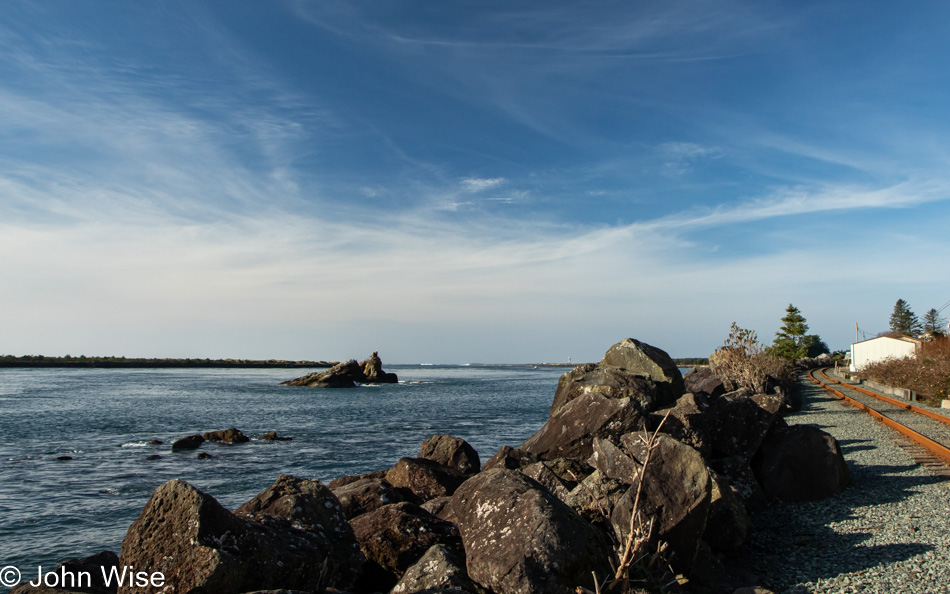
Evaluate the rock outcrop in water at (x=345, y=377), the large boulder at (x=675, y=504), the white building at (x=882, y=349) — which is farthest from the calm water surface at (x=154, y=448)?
the white building at (x=882, y=349)

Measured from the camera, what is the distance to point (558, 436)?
14.0 metres

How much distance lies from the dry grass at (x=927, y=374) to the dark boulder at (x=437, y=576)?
102 feet

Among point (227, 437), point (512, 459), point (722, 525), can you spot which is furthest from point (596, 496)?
point (227, 437)

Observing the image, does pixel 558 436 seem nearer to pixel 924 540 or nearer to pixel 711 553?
pixel 711 553

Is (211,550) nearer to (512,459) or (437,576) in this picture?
(437,576)

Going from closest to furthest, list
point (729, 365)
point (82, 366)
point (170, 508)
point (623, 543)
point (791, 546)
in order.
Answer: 1. point (170, 508)
2. point (623, 543)
3. point (791, 546)
4. point (729, 365)
5. point (82, 366)

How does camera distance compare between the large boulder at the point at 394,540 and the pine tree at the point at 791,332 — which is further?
the pine tree at the point at 791,332

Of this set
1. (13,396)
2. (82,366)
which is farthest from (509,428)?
(82,366)

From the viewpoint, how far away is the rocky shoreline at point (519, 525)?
6.20 metres

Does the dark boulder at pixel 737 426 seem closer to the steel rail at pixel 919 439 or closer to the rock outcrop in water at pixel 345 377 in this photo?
the steel rail at pixel 919 439

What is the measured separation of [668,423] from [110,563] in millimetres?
9696

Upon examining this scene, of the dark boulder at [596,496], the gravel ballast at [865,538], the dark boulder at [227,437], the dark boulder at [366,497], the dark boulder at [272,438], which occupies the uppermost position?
the dark boulder at [596,496]

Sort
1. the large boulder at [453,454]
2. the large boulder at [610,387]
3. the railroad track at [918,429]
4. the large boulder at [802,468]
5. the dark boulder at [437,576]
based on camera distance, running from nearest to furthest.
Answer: the dark boulder at [437,576]
the large boulder at [802,468]
the railroad track at [918,429]
the large boulder at [610,387]
the large boulder at [453,454]

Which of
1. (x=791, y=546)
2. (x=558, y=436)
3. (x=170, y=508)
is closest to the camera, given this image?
(x=170, y=508)
